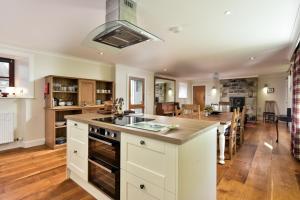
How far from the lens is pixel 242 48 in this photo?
3.70m

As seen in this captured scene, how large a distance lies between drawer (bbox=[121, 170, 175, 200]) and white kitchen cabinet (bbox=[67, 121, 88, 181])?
697 mm

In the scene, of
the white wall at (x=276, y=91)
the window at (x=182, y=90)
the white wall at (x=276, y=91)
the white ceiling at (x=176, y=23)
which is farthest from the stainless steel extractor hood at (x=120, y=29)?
the white wall at (x=276, y=91)

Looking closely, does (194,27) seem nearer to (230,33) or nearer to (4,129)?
(230,33)

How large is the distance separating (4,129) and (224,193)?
4393 mm

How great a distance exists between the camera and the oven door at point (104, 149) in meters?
1.53

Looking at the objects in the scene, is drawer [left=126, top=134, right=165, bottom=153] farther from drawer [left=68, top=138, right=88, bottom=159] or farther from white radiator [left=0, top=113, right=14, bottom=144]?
white radiator [left=0, top=113, right=14, bottom=144]

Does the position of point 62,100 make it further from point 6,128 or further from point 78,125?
point 78,125

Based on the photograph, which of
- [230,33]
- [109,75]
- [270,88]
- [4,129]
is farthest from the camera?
[270,88]

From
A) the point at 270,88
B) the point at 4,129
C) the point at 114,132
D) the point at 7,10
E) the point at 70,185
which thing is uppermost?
the point at 7,10

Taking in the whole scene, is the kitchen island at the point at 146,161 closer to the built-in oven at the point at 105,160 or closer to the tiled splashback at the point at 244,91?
the built-in oven at the point at 105,160

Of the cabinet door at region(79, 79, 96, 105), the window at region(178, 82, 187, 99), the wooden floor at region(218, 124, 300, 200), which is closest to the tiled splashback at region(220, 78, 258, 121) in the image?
the window at region(178, 82, 187, 99)

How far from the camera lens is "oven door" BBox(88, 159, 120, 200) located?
1537 mm

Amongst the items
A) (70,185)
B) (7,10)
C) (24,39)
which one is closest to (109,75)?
(24,39)

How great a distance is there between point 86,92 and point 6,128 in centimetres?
185
